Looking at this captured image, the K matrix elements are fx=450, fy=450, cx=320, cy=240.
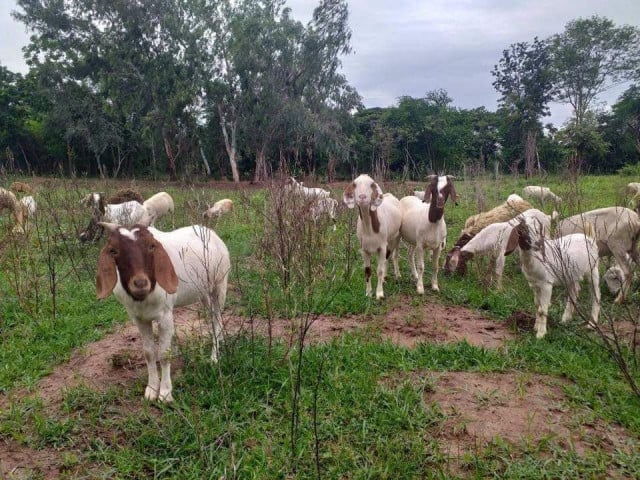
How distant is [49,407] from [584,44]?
128ft

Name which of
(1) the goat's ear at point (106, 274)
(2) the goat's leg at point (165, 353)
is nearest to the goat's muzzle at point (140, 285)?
(1) the goat's ear at point (106, 274)

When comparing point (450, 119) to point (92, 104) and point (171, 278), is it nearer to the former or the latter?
point (92, 104)

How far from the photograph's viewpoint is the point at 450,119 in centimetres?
3284

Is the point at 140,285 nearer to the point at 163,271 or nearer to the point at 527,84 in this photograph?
the point at 163,271

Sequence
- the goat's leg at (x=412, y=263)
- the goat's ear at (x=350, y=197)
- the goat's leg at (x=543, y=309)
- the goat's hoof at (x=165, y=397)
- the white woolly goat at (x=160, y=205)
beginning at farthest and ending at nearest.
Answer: the white woolly goat at (x=160, y=205) < the goat's leg at (x=412, y=263) < the goat's ear at (x=350, y=197) < the goat's leg at (x=543, y=309) < the goat's hoof at (x=165, y=397)

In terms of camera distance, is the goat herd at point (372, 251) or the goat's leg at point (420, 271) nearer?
the goat herd at point (372, 251)

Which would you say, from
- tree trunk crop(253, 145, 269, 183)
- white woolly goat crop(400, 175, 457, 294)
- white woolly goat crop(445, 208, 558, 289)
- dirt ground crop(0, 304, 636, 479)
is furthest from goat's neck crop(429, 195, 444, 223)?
tree trunk crop(253, 145, 269, 183)

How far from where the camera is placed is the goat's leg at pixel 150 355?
11.5 feet

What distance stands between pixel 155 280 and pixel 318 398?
59.6 inches

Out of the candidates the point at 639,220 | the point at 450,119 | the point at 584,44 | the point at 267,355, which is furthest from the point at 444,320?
the point at 584,44

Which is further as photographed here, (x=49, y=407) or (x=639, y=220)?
(x=639, y=220)

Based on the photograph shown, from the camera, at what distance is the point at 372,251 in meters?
6.40

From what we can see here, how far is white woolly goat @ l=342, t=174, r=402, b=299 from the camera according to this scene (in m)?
6.04

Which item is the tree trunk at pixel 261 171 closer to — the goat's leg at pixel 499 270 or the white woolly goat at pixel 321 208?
the white woolly goat at pixel 321 208
